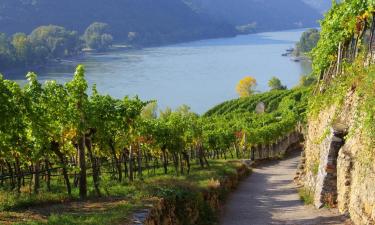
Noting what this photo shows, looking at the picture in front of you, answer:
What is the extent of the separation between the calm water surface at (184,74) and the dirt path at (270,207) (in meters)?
67.0

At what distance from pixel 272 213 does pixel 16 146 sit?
9.81 m

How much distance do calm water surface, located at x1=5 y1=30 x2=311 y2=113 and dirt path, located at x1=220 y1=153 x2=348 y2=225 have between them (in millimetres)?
66997

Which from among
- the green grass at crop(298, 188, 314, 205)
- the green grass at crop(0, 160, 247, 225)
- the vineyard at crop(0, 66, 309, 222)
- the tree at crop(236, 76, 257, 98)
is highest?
the tree at crop(236, 76, 257, 98)

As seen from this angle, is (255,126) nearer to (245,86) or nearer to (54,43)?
→ (245,86)

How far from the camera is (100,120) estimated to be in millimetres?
18781

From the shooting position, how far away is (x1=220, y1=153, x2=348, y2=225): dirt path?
16672 millimetres

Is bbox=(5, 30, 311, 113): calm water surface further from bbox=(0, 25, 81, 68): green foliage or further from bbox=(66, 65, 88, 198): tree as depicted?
bbox=(66, 65, 88, 198): tree

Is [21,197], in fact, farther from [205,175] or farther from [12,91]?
[205,175]

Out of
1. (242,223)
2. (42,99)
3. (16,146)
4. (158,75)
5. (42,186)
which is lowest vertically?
(242,223)

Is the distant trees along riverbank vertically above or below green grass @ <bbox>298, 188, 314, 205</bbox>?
above

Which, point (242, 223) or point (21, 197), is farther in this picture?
point (242, 223)

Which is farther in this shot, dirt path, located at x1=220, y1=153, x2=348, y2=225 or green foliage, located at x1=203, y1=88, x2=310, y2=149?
green foliage, located at x1=203, y1=88, x2=310, y2=149

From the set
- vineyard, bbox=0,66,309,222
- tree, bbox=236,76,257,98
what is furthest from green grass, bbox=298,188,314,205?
tree, bbox=236,76,257,98

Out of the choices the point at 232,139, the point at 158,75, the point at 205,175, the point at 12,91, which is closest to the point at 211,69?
the point at 158,75
